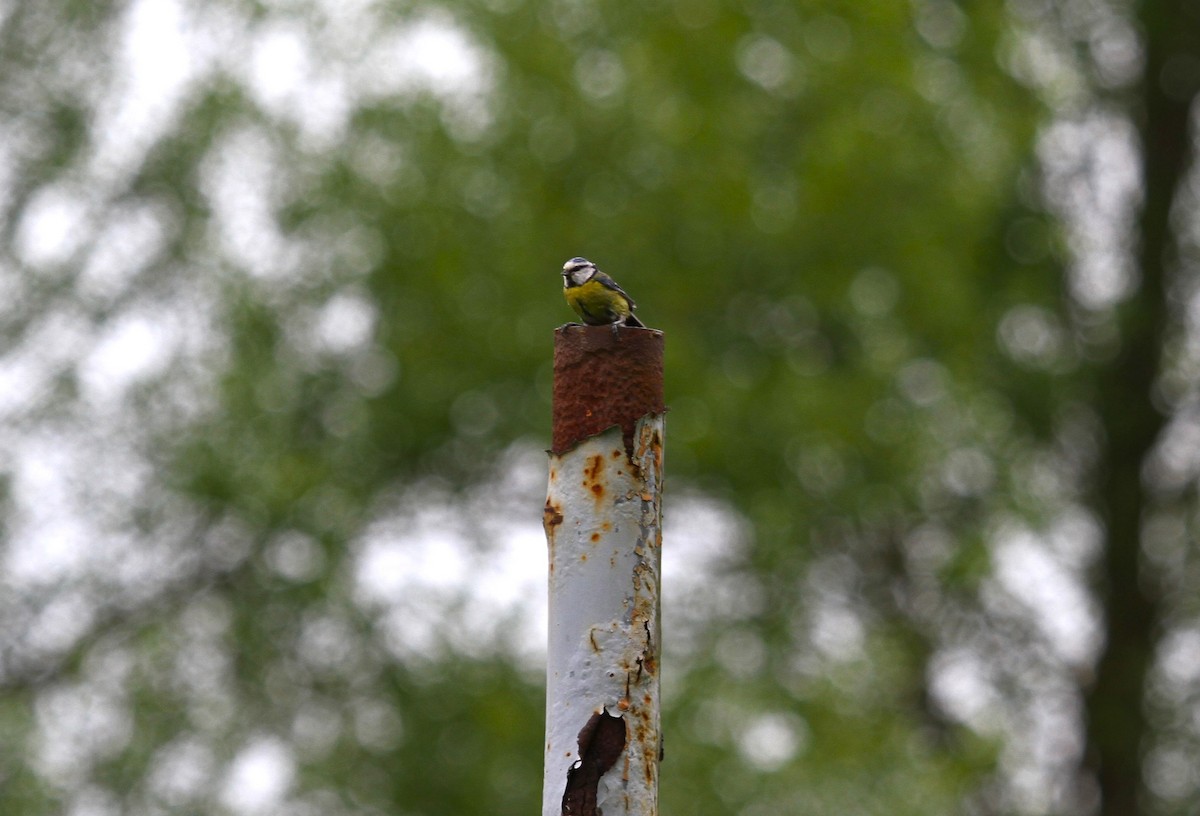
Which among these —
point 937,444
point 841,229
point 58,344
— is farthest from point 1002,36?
point 58,344

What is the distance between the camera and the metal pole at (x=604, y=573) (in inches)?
116

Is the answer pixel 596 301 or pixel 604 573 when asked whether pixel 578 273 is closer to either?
pixel 596 301

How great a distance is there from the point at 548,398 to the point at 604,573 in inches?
410

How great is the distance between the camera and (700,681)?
13062 mm

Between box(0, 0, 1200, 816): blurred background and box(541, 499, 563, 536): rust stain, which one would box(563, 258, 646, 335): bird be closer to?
box(541, 499, 563, 536): rust stain

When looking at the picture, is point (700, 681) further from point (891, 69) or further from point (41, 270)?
point (41, 270)

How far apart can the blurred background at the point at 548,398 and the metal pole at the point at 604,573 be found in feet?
31.0

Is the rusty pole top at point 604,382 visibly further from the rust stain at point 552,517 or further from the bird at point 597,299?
the bird at point 597,299

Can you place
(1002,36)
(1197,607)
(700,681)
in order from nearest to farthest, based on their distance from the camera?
(700,681) → (1002,36) → (1197,607)

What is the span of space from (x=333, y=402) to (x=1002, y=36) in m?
6.28

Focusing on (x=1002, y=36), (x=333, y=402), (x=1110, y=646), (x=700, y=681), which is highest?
(x=1002, y=36)

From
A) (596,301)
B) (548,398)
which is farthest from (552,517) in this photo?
(548,398)

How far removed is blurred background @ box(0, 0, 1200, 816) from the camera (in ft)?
43.4

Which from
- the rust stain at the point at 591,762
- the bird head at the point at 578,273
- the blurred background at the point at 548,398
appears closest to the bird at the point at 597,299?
the bird head at the point at 578,273
